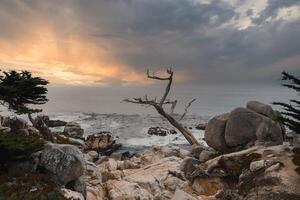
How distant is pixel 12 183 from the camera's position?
13.3 meters

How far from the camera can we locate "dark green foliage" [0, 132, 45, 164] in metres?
13.9

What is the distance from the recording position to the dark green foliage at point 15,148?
13914 millimetres

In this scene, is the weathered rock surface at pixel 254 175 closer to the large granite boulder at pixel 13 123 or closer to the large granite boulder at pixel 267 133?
the large granite boulder at pixel 267 133

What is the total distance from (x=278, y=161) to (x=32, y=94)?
1428 centimetres

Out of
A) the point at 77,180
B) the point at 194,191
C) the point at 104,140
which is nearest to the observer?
the point at 77,180

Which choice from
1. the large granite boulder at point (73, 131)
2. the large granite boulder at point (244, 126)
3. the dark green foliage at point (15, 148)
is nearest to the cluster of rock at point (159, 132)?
the large granite boulder at point (73, 131)

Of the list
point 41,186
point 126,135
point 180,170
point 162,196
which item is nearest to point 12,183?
point 41,186

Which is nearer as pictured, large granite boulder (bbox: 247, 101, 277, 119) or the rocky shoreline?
the rocky shoreline

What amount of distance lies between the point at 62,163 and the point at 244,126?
12.0 meters

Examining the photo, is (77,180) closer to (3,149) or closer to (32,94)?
(3,149)

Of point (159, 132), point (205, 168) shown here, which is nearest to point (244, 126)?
point (205, 168)

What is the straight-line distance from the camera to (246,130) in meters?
22.2

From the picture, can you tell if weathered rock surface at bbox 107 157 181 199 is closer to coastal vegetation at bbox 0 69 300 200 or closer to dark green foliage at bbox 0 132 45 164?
coastal vegetation at bbox 0 69 300 200

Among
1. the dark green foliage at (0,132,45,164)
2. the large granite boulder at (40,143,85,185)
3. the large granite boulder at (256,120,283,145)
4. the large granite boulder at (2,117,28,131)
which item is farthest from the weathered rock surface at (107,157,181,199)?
the large granite boulder at (2,117,28,131)
